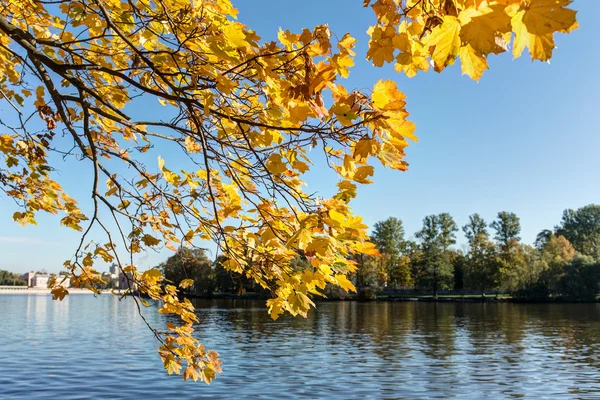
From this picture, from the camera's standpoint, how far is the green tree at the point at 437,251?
A: 78.6m

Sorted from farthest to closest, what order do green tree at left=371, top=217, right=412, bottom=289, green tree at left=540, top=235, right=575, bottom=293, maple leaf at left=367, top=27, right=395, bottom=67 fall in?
green tree at left=371, top=217, right=412, bottom=289
green tree at left=540, top=235, right=575, bottom=293
maple leaf at left=367, top=27, right=395, bottom=67

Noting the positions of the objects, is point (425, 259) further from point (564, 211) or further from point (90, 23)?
point (90, 23)

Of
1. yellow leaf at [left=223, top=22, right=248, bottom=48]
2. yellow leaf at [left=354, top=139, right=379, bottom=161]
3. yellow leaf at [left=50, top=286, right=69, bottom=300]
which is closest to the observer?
yellow leaf at [left=354, top=139, right=379, bottom=161]

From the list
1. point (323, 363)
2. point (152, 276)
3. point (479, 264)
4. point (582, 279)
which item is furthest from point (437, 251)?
point (152, 276)

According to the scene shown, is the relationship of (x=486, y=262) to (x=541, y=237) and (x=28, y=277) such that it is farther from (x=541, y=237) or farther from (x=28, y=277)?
(x=28, y=277)

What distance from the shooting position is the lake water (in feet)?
46.9

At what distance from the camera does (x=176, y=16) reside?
110 inches

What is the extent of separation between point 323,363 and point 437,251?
2563 inches

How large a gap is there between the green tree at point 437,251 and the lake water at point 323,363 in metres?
47.3

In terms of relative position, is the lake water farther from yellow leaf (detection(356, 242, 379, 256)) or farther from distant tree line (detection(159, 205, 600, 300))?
distant tree line (detection(159, 205, 600, 300))

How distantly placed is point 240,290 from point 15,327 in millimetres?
35090

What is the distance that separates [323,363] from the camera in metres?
18.7

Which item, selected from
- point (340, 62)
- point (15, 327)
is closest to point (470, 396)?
point (340, 62)

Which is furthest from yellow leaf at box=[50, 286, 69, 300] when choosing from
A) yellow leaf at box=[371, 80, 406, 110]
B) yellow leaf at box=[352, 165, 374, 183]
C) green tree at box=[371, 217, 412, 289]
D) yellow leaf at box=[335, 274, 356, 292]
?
green tree at box=[371, 217, 412, 289]
